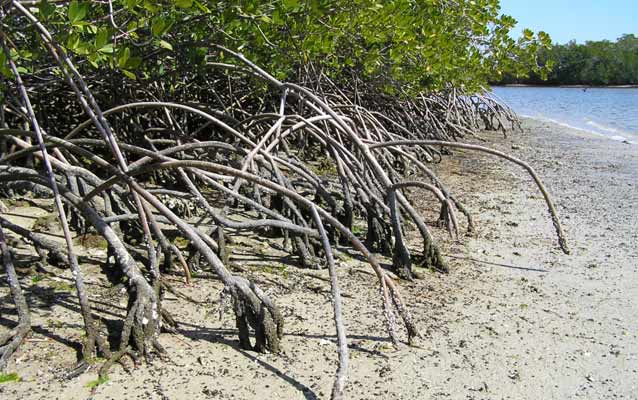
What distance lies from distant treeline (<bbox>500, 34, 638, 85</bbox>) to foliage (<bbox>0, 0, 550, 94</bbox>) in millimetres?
51733

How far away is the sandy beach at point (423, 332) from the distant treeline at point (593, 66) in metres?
55.6

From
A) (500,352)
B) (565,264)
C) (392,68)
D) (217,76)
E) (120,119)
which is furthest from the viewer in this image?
(392,68)

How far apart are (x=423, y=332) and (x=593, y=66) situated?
6078 centimetres

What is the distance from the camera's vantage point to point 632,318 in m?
3.02

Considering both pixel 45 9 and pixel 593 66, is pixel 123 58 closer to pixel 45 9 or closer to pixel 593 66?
pixel 45 9

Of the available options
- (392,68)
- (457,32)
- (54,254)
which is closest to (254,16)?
(54,254)

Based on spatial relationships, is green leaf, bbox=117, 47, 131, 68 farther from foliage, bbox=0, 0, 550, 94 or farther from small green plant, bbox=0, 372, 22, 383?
small green plant, bbox=0, 372, 22, 383

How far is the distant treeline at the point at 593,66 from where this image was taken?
5756 centimetres

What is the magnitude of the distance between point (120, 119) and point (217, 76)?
4.40 ft

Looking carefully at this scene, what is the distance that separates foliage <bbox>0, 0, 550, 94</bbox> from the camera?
2414mm

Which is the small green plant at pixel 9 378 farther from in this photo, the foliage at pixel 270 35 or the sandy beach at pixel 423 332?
the foliage at pixel 270 35

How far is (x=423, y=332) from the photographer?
2.71m

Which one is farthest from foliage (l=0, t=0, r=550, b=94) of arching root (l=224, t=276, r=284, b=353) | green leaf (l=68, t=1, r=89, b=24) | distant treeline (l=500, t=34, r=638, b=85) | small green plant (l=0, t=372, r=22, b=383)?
distant treeline (l=500, t=34, r=638, b=85)

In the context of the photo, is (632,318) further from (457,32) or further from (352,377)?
(457,32)
